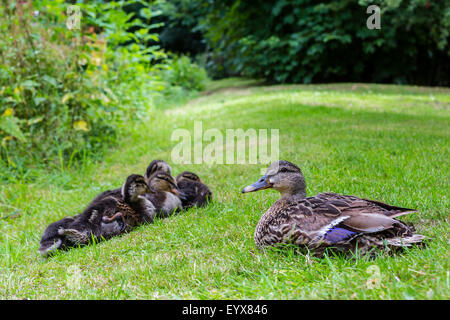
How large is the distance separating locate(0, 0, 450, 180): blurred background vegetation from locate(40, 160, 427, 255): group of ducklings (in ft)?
8.61

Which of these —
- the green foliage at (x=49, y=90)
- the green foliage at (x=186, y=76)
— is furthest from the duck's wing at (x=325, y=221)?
the green foliage at (x=186, y=76)

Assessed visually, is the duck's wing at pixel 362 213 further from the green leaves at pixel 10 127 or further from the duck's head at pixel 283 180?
the green leaves at pixel 10 127

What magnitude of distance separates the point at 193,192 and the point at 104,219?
1118mm

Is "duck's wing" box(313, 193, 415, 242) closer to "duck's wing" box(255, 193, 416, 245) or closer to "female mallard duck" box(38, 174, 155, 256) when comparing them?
"duck's wing" box(255, 193, 416, 245)

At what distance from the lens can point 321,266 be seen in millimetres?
2631

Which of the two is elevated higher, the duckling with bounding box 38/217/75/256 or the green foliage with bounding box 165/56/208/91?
the green foliage with bounding box 165/56/208/91

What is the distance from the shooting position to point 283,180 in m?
3.34

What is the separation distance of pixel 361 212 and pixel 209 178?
323 cm

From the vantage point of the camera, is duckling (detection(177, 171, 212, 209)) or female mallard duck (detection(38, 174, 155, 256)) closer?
female mallard duck (detection(38, 174, 155, 256))

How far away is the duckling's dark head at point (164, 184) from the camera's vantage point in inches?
188

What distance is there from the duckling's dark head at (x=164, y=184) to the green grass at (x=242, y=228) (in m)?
0.44

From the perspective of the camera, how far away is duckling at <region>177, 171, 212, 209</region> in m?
4.62

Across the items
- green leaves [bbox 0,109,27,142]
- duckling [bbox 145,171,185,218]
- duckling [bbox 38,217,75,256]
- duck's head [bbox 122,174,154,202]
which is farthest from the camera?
green leaves [bbox 0,109,27,142]

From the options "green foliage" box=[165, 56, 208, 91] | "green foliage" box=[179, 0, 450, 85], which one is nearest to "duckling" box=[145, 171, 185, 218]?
"green foliage" box=[179, 0, 450, 85]
